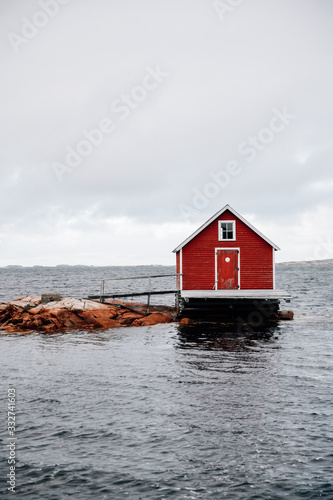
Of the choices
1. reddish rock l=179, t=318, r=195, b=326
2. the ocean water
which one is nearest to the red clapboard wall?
reddish rock l=179, t=318, r=195, b=326

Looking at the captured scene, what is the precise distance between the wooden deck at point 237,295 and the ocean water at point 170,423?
266 inches

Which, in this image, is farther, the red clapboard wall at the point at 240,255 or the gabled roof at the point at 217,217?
the red clapboard wall at the point at 240,255

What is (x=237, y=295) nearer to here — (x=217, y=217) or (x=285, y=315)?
(x=285, y=315)

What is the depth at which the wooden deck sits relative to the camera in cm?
2398

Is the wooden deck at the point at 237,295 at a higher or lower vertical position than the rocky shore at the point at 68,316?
higher

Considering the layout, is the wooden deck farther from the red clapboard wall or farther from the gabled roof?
the gabled roof

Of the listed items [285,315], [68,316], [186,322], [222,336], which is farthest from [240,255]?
[68,316]

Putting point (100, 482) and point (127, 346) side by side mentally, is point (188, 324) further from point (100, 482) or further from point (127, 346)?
point (100, 482)

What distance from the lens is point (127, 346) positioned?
60.7ft

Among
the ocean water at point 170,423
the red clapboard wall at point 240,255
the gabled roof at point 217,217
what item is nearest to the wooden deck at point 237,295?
the red clapboard wall at point 240,255

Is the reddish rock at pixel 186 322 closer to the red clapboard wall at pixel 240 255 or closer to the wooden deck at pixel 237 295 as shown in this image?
the wooden deck at pixel 237 295

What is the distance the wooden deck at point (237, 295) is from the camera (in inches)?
944

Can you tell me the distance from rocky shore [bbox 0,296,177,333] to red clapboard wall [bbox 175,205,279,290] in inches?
131

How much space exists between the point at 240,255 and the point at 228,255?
74 centimetres
